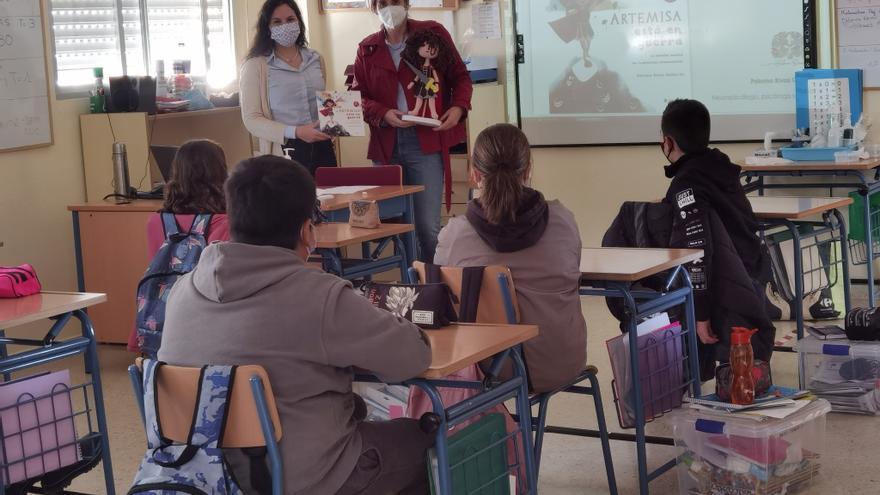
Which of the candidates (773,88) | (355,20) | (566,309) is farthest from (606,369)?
(355,20)

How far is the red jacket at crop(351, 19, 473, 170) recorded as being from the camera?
5.50 m

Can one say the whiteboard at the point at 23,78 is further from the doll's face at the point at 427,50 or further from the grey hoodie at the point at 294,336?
the grey hoodie at the point at 294,336

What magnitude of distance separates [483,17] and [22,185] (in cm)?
300

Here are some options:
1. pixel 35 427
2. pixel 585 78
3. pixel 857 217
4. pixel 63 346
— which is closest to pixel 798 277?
pixel 857 217

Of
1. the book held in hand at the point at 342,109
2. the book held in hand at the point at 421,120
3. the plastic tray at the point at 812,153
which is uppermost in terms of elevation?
the book held in hand at the point at 342,109

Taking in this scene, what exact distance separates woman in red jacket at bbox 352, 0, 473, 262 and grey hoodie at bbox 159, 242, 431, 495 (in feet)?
10.7

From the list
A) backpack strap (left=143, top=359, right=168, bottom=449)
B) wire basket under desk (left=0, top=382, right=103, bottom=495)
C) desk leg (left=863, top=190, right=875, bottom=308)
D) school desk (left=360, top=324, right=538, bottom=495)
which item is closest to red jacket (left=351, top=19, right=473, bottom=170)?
desk leg (left=863, top=190, right=875, bottom=308)

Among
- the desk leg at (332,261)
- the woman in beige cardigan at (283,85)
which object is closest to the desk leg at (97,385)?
the desk leg at (332,261)

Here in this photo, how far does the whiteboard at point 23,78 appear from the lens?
5441mm

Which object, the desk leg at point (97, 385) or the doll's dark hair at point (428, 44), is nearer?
the desk leg at point (97, 385)

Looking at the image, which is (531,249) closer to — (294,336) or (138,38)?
(294,336)

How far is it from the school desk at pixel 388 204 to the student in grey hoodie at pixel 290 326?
7.86 ft

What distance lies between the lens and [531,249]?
10.2ft

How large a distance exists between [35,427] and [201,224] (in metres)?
0.98
